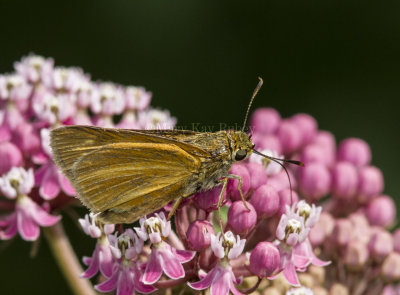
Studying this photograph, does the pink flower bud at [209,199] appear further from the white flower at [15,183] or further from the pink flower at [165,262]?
the white flower at [15,183]

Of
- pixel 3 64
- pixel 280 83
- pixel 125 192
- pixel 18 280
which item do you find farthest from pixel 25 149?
pixel 280 83

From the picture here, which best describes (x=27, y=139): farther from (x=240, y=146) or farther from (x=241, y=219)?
(x=241, y=219)

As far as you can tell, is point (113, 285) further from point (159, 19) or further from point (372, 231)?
point (159, 19)

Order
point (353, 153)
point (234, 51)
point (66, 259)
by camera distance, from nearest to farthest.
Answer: point (66, 259) → point (353, 153) → point (234, 51)

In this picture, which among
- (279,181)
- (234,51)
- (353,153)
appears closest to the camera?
(279,181)

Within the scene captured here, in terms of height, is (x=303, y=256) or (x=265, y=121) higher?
(x=265, y=121)

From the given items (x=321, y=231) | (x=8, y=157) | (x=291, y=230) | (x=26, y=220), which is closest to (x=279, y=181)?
(x=321, y=231)

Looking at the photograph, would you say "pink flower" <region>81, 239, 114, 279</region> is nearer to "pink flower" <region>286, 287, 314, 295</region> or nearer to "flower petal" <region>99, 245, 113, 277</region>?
"flower petal" <region>99, 245, 113, 277</region>
